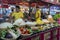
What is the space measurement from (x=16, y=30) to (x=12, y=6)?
48 cm

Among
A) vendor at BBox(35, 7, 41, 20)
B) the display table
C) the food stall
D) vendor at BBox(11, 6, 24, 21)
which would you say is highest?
vendor at BBox(11, 6, 24, 21)

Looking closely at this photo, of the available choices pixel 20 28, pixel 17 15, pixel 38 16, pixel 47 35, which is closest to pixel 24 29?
pixel 20 28

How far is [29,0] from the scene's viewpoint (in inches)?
186

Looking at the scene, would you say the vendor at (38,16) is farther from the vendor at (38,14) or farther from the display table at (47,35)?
the display table at (47,35)

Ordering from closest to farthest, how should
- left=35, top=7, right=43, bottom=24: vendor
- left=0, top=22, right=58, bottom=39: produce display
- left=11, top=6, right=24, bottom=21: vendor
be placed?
left=0, top=22, right=58, bottom=39: produce display
left=11, top=6, right=24, bottom=21: vendor
left=35, top=7, right=43, bottom=24: vendor

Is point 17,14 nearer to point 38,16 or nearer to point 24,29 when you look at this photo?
point 24,29

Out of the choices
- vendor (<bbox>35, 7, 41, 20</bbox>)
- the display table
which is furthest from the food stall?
vendor (<bbox>35, 7, 41, 20</bbox>)

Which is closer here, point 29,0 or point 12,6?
point 12,6

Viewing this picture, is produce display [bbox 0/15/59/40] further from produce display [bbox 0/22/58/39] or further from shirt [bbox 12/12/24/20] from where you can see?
shirt [bbox 12/12/24/20]

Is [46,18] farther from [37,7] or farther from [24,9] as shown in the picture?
[24,9]

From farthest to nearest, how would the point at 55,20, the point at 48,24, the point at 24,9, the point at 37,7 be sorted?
the point at 55,20 → the point at 48,24 → the point at 37,7 → the point at 24,9

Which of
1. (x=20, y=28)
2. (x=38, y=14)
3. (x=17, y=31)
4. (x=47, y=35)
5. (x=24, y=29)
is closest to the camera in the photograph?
(x=17, y=31)

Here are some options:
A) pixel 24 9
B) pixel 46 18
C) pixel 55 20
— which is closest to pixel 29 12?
pixel 24 9

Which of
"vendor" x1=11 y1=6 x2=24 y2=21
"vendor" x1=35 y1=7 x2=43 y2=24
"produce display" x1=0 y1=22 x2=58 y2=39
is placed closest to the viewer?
"produce display" x1=0 y1=22 x2=58 y2=39
